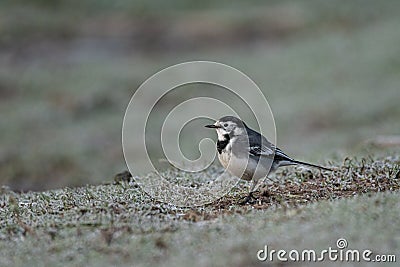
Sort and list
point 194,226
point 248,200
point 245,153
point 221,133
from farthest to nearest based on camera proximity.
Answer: point 221,133, point 245,153, point 248,200, point 194,226

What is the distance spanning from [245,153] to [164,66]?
1691cm

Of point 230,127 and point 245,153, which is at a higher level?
point 230,127

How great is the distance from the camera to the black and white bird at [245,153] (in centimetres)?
712

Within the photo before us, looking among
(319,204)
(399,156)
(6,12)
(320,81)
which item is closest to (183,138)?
(320,81)

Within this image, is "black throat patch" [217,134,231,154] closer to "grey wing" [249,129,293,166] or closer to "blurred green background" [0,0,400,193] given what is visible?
"grey wing" [249,129,293,166]

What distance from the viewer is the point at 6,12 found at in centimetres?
2841

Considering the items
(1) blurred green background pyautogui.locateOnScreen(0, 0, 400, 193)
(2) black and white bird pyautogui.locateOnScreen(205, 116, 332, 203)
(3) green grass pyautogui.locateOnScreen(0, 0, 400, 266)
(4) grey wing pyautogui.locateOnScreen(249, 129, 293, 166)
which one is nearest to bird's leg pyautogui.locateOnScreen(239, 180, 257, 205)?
(2) black and white bird pyautogui.locateOnScreen(205, 116, 332, 203)

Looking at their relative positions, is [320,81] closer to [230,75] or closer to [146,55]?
[230,75]

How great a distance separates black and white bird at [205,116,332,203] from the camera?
7.12 metres

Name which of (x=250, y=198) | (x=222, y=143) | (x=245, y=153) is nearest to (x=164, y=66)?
(x=222, y=143)

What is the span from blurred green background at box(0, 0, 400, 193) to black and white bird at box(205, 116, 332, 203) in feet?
9.29

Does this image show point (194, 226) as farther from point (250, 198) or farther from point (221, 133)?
point (221, 133)

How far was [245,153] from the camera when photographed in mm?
7160

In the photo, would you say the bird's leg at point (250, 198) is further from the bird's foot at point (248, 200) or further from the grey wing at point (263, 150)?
the grey wing at point (263, 150)
